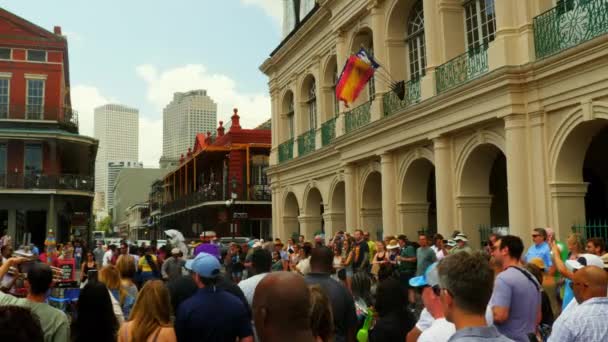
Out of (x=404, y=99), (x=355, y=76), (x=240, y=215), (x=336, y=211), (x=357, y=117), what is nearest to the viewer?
(x=404, y=99)

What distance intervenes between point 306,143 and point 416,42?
9.05 metres

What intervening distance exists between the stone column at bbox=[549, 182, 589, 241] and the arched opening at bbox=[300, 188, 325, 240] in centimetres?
1506

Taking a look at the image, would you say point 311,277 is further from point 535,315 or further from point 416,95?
point 416,95

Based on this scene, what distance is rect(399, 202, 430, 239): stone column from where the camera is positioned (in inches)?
717

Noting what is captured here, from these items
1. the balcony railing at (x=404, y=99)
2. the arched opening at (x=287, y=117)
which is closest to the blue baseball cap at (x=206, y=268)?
the balcony railing at (x=404, y=99)

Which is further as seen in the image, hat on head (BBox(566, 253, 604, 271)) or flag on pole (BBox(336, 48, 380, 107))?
flag on pole (BBox(336, 48, 380, 107))

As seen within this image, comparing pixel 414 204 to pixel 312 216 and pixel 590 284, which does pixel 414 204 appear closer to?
pixel 312 216

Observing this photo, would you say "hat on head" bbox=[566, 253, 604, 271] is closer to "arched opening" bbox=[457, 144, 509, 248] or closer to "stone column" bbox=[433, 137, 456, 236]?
"arched opening" bbox=[457, 144, 509, 248]

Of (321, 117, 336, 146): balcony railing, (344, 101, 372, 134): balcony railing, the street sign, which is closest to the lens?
(344, 101, 372, 134): balcony railing

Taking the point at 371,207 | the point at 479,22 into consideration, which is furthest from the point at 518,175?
the point at 371,207

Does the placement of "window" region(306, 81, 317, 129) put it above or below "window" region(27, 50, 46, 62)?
below

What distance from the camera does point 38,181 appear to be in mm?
30328

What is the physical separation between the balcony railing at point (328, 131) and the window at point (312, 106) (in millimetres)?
2233

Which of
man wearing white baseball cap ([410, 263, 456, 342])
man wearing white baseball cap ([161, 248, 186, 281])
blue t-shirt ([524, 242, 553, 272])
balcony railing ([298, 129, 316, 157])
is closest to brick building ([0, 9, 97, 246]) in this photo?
balcony railing ([298, 129, 316, 157])
